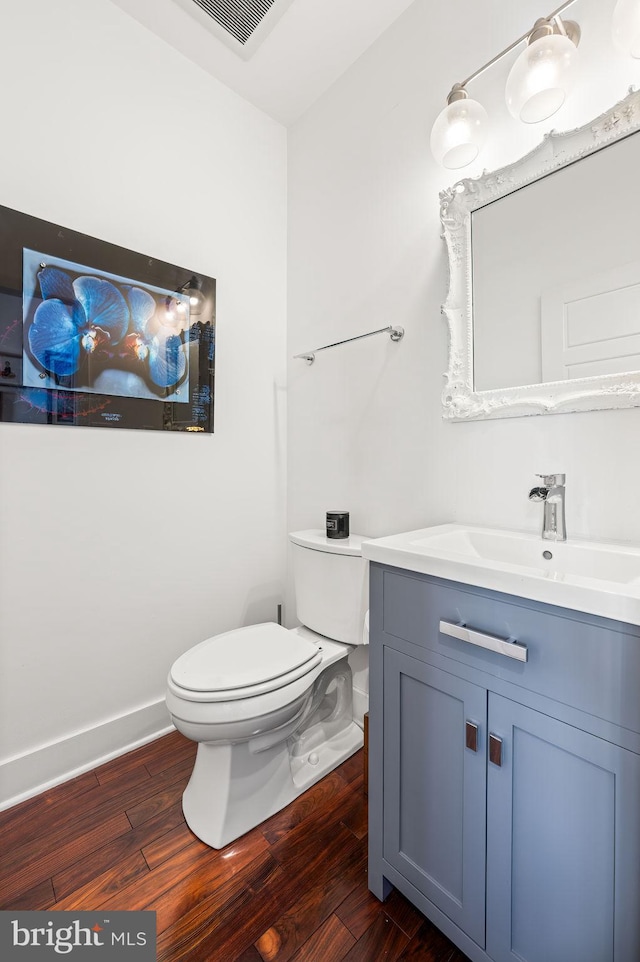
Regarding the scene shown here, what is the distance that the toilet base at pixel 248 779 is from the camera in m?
1.21

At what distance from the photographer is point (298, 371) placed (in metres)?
2.01

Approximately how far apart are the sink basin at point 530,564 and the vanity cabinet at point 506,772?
1.3 inches

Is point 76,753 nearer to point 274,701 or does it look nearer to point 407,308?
point 274,701

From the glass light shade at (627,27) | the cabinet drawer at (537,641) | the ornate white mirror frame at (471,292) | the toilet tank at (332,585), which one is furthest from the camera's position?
the toilet tank at (332,585)

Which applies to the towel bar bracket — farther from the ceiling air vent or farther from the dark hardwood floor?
the dark hardwood floor

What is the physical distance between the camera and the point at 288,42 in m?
1.63

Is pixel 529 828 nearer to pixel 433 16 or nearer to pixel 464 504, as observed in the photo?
pixel 464 504

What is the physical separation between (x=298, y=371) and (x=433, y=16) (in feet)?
4.27

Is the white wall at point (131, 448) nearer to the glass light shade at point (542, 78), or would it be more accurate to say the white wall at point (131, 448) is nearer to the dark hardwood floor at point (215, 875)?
the dark hardwood floor at point (215, 875)

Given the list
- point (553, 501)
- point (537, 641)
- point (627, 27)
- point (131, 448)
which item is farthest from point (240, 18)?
point (537, 641)

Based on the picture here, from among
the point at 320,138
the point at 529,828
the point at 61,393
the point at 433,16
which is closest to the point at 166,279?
the point at 61,393

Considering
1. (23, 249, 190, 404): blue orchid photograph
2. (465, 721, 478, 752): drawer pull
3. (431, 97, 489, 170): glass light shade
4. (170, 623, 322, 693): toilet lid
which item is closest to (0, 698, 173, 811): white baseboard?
(170, 623, 322, 693): toilet lid

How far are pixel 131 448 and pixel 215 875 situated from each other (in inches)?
52.4

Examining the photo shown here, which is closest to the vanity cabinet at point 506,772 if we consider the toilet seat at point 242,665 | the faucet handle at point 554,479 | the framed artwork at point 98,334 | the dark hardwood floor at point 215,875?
the dark hardwood floor at point 215,875
